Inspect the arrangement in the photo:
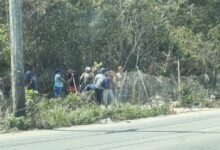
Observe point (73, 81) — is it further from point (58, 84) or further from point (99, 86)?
point (99, 86)

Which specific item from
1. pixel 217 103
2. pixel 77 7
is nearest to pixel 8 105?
pixel 77 7

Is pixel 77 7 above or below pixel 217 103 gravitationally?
above

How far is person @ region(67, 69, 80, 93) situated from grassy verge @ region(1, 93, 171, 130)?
7.39 feet

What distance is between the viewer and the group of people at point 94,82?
80.0 feet

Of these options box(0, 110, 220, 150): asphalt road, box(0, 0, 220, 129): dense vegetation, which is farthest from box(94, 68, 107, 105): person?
box(0, 110, 220, 150): asphalt road

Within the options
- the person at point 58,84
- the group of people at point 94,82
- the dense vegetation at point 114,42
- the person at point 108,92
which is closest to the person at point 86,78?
the group of people at point 94,82

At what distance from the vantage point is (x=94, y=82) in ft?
82.0

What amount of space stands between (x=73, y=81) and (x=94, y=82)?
1.10 m

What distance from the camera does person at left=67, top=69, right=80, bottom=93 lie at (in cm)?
2547

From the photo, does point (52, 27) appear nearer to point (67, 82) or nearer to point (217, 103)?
point (67, 82)

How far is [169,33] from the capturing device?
103ft

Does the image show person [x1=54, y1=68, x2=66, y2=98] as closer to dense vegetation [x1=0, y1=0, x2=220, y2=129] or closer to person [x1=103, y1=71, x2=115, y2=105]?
person [x1=103, y1=71, x2=115, y2=105]

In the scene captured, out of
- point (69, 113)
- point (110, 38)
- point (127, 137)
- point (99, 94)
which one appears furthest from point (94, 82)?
point (127, 137)

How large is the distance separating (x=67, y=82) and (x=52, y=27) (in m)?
3.42
